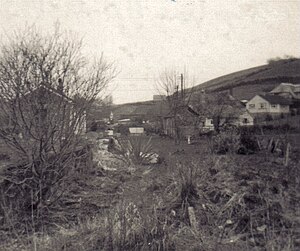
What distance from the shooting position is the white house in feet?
36.0

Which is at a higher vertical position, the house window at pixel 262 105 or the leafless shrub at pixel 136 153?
the house window at pixel 262 105

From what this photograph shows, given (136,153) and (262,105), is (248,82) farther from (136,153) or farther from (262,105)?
(136,153)

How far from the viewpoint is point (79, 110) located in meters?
6.73

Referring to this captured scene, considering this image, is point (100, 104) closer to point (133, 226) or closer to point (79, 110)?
point (79, 110)

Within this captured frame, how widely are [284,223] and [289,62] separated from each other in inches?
158

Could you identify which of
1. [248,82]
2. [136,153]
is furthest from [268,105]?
[136,153]

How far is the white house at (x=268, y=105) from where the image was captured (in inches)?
432

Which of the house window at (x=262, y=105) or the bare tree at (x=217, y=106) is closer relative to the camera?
the house window at (x=262, y=105)

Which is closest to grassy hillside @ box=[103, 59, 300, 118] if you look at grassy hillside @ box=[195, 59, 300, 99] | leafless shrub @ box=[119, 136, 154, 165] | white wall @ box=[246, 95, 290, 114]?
grassy hillside @ box=[195, 59, 300, 99]

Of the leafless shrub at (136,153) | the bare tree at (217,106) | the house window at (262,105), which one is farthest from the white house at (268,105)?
the leafless shrub at (136,153)

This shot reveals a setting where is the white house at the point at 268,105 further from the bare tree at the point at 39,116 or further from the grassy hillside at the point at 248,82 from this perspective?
the bare tree at the point at 39,116

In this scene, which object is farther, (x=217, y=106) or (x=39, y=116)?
(x=217, y=106)

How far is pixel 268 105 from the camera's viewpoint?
526 inches

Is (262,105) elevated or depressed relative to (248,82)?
depressed
